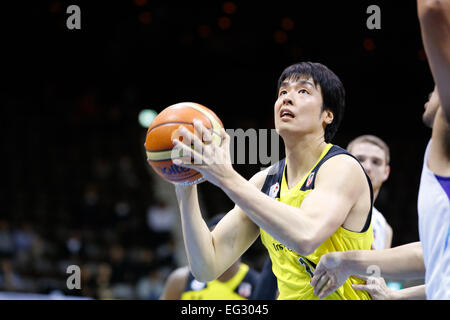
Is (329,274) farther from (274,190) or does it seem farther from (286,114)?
(286,114)

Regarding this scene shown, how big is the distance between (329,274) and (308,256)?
26 cm

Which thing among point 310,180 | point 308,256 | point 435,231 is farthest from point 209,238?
point 435,231

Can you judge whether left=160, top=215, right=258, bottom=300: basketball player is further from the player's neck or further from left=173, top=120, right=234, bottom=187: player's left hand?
left=173, top=120, right=234, bottom=187: player's left hand

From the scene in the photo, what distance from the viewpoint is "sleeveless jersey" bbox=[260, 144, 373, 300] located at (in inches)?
114

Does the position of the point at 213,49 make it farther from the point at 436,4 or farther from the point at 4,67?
the point at 436,4

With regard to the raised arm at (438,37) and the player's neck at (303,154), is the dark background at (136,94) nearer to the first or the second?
the player's neck at (303,154)

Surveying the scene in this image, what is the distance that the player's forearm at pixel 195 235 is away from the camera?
10.0 feet

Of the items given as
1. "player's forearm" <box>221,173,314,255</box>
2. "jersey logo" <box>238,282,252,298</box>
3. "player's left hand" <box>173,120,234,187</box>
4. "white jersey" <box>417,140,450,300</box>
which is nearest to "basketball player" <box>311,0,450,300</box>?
"white jersey" <box>417,140,450,300</box>

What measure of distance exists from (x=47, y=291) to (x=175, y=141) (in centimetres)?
882

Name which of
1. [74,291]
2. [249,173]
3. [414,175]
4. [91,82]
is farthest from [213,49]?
[74,291]

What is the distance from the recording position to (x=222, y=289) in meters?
5.53

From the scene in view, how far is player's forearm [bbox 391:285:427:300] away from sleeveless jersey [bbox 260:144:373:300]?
0.54ft

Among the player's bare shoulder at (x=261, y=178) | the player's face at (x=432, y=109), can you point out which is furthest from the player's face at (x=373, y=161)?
the player's face at (x=432, y=109)
